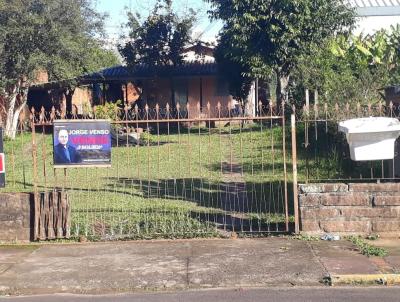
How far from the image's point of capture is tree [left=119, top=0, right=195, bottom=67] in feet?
98.3

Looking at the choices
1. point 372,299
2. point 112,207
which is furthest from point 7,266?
point 372,299

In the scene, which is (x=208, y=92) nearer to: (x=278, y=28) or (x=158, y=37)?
(x=158, y=37)

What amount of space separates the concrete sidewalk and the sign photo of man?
1248 millimetres

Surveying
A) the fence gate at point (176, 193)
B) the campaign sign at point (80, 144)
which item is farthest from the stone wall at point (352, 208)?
the campaign sign at point (80, 144)

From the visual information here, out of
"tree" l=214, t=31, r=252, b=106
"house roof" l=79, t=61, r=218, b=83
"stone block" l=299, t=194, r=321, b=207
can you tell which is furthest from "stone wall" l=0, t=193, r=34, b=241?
"house roof" l=79, t=61, r=218, b=83

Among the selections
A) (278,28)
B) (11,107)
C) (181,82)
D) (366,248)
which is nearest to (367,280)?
(366,248)

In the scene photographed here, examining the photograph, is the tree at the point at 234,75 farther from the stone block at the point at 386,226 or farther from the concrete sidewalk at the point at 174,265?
the concrete sidewalk at the point at 174,265

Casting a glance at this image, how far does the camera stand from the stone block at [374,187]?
9.10 meters

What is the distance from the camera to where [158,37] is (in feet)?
98.4

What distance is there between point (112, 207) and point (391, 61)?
15.3 meters

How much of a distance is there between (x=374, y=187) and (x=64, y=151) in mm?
4585

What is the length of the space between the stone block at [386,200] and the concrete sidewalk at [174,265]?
Answer: 0.82 m

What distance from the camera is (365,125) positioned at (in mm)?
8977

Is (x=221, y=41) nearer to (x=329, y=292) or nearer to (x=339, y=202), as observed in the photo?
(x=339, y=202)
